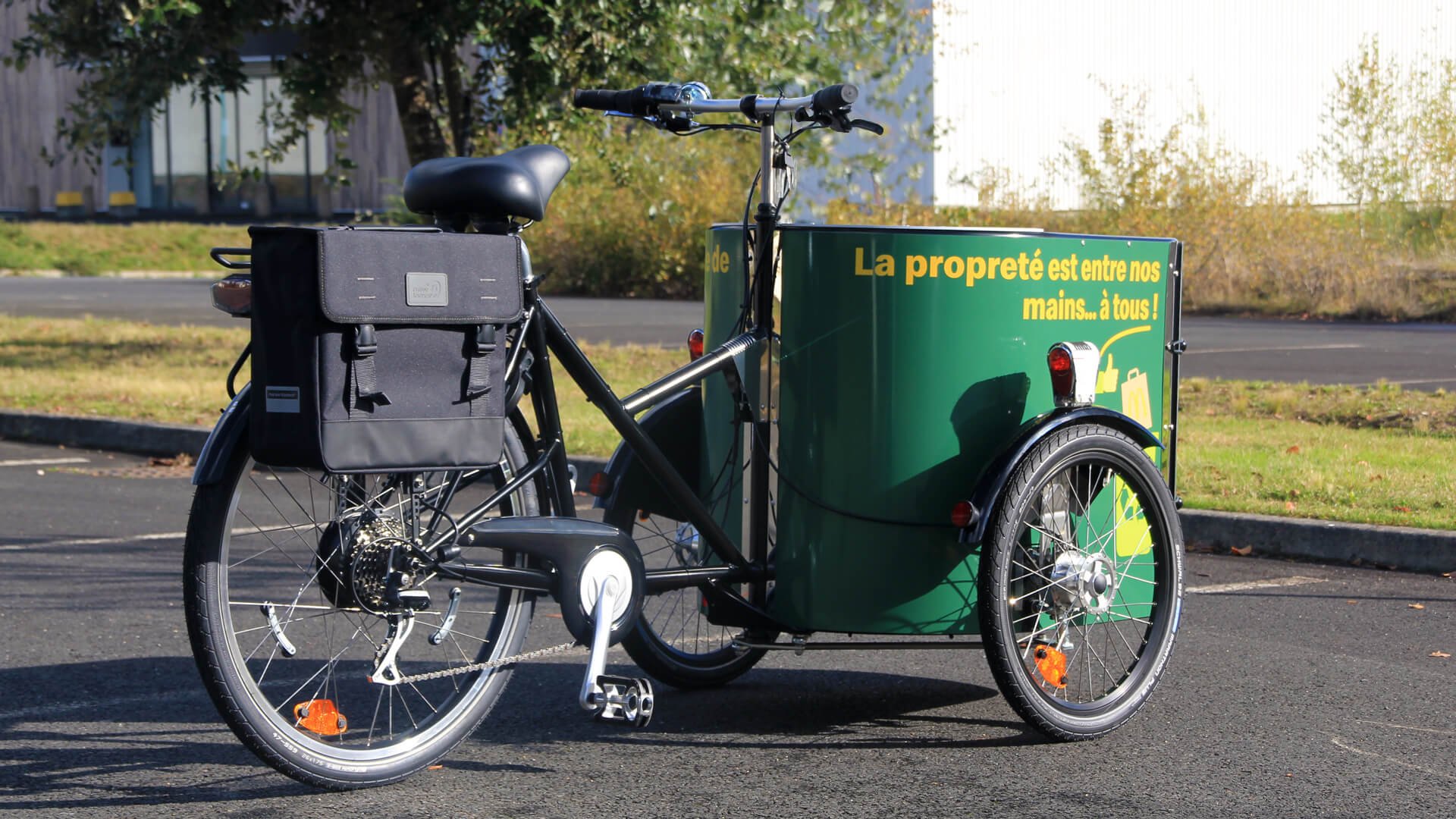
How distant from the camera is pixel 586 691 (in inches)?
157

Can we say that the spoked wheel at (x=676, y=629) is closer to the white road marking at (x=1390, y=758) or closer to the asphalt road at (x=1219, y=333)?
the white road marking at (x=1390, y=758)

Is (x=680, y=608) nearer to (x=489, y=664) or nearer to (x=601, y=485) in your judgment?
(x=601, y=485)

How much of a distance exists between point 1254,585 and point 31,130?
5137 centimetres

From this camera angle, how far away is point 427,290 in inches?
145

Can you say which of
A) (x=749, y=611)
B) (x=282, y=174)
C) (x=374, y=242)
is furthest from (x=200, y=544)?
(x=282, y=174)

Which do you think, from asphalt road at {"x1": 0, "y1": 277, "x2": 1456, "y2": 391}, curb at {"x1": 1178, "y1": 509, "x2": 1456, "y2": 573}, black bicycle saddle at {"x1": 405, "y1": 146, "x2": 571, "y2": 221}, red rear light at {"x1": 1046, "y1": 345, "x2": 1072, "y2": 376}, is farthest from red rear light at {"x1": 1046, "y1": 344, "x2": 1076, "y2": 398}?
asphalt road at {"x1": 0, "y1": 277, "x2": 1456, "y2": 391}

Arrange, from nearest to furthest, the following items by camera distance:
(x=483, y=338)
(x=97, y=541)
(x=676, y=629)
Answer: (x=483, y=338) < (x=676, y=629) < (x=97, y=541)

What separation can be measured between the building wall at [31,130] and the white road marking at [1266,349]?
3915 centimetres

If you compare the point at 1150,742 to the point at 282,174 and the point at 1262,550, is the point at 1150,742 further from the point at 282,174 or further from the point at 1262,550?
the point at 282,174

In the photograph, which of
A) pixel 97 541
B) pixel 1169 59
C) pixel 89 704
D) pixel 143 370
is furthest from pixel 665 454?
pixel 1169 59

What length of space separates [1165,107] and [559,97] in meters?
24.7

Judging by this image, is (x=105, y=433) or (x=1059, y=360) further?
(x=105, y=433)

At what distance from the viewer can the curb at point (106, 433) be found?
10336 mm

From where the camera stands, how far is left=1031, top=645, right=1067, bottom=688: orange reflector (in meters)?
4.41
